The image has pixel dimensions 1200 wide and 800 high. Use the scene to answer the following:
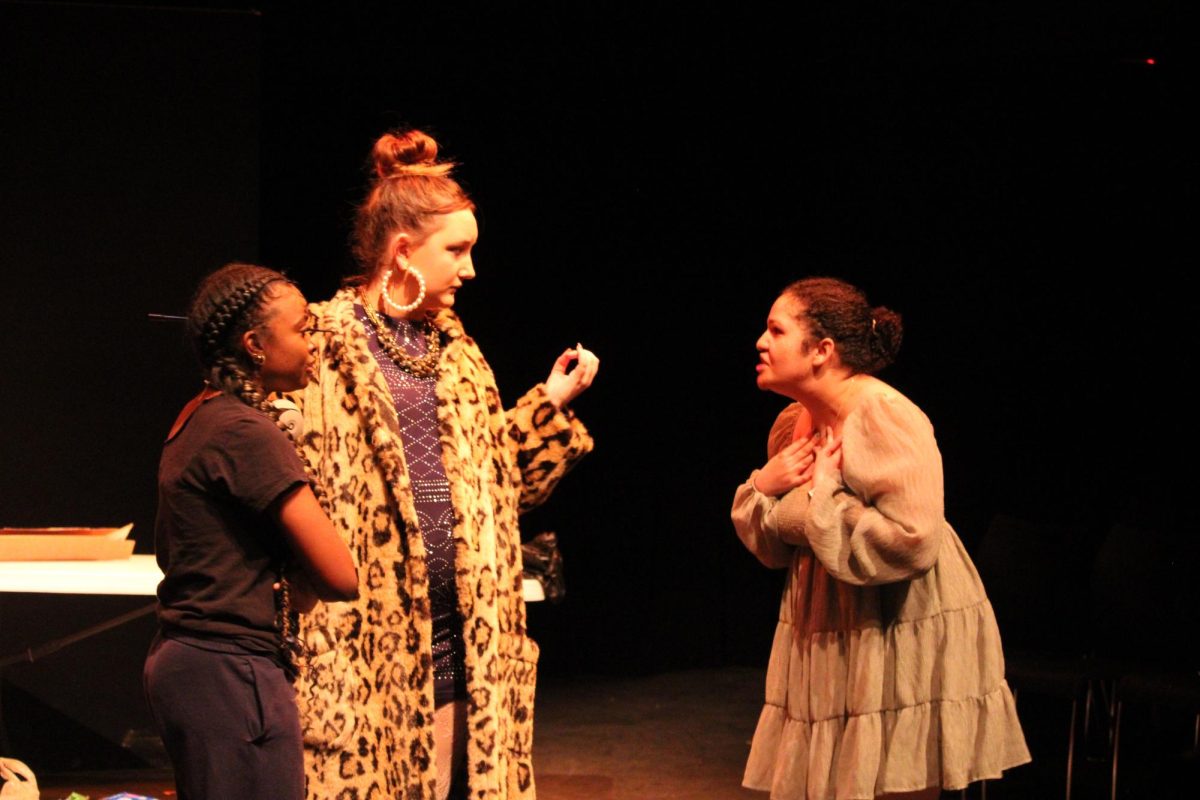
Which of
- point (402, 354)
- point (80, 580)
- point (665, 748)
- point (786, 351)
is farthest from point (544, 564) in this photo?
point (665, 748)

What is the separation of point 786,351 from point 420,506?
38.0 inches

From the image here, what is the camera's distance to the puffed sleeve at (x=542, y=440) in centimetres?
244

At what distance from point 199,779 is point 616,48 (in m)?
3.73

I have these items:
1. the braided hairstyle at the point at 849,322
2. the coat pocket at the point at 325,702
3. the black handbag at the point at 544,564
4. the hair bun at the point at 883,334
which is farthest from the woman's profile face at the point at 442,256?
the hair bun at the point at 883,334

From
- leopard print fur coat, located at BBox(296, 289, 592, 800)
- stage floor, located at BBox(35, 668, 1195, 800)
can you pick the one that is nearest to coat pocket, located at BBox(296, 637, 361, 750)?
leopard print fur coat, located at BBox(296, 289, 592, 800)

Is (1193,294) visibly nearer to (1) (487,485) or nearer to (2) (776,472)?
(2) (776,472)

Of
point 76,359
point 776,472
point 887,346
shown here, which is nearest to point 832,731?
point 776,472

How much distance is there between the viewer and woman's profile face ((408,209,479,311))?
233 cm

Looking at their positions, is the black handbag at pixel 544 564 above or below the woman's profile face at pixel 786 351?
below

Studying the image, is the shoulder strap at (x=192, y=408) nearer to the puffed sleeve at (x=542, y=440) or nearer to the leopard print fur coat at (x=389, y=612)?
the leopard print fur coat at (x=389, y=612)

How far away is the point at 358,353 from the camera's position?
7.40 feet

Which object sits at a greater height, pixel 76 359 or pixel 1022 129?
pixel 1022 129

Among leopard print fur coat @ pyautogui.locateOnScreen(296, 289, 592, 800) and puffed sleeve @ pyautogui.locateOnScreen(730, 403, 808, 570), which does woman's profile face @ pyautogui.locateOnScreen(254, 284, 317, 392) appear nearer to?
leopard print fur coat @ pyautogui.locateOnScreen(296, 289, 592, 800)

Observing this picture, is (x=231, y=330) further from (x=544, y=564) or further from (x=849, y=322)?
(x=849, y=322)
